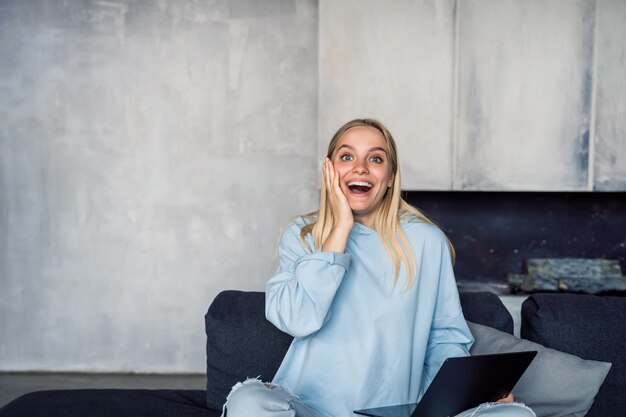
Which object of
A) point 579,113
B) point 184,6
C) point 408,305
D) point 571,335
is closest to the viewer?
point 408,305

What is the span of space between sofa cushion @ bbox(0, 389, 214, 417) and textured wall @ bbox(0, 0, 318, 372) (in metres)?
2.03

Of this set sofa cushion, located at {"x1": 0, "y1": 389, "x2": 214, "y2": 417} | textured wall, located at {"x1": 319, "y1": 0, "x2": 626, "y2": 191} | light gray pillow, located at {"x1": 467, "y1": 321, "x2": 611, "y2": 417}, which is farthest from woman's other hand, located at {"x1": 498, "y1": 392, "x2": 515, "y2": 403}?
textured wall, located at {"x1": 319, "y1": 0, "x2": 626, "y2": 191}

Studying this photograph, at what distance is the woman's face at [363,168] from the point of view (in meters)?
1.99

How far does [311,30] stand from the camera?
4152 millimetres

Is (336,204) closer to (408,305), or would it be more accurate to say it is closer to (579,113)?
(408,305)

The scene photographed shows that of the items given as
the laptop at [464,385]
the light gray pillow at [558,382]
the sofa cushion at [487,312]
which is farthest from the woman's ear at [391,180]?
the laptop at [464,385]

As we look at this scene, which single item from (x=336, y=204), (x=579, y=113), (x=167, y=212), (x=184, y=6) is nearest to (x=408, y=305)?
(x=336, y=204)

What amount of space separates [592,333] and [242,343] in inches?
43.6

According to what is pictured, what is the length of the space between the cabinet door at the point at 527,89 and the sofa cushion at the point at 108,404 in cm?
223

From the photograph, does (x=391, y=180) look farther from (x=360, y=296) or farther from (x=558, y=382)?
(x=558, y=382)

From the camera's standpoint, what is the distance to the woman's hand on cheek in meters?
1.89

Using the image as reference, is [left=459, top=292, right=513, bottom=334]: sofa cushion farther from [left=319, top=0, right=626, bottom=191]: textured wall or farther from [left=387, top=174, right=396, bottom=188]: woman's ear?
[left=319, top=0, right=626, bottom=191]: textured wall

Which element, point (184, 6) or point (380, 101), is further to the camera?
point (184, 6)

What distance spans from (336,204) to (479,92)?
2.04m
